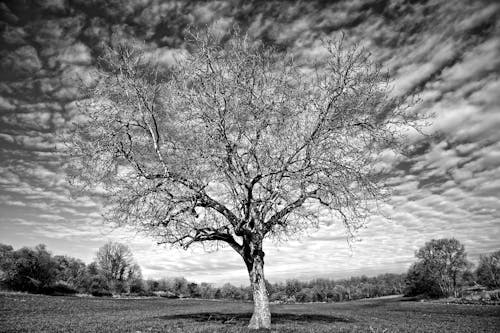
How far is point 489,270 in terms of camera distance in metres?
96.9

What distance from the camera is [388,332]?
1477 cm

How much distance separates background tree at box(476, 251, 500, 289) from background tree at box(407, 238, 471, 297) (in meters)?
13.5

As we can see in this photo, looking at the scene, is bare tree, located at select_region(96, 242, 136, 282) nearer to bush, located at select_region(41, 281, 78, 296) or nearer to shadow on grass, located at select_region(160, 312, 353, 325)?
bush, located at select_region(41, 281, 78, 296)

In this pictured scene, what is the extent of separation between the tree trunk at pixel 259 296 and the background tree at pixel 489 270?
110555mm

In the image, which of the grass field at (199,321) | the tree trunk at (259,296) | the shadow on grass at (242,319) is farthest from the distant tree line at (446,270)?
the tree trunk at (259,296)

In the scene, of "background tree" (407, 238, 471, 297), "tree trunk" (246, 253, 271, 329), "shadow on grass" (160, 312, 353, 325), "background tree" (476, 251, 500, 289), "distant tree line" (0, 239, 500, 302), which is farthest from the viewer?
"background tree" (476, 251, 500, 289)

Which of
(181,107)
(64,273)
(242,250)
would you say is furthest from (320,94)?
(64,273)

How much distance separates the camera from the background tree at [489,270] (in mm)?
95188

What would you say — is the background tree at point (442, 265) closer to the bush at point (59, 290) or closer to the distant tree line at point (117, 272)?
the distant tree line at point (117, 272)

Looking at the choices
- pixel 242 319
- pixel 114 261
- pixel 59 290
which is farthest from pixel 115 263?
pixel 242 319

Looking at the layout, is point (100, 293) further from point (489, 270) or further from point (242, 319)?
point (489, 270)

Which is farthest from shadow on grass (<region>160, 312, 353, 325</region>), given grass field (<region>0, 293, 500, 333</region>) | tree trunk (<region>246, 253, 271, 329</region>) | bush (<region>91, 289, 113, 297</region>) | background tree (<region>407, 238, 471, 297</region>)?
background tree (<region>407, 238, 471, 297</region>)

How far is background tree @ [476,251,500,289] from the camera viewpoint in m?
95.2

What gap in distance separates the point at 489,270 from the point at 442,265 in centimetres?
2413
